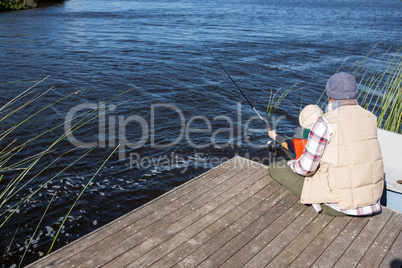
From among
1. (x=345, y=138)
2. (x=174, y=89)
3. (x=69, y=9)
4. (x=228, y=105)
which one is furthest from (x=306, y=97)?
(x=69, y=9)

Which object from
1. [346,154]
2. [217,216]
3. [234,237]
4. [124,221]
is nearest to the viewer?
[346,154]

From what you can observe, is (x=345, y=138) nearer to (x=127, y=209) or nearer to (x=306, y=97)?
(x=127, y=209)

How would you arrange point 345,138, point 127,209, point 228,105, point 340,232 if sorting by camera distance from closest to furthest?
point 345,138 → point 340,232 → point 127,209 → point 228,105

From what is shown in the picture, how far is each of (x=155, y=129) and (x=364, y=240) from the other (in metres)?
5.13

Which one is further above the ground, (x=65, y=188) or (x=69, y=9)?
(x=69, y=9)

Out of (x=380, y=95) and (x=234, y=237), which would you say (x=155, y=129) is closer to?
(x=380, y=95)

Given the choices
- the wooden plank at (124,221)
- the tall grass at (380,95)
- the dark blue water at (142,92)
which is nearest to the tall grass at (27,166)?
the dark blue water at (142,92)

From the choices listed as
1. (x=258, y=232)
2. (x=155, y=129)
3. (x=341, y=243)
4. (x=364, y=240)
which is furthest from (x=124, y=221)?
(x=155, y=129)

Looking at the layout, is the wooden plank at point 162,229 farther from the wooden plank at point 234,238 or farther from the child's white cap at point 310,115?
the child's white cap at point 310,115

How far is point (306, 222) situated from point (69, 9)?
2564 centimetres

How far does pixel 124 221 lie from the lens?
12.1 feet

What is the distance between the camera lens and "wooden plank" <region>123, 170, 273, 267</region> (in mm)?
3232

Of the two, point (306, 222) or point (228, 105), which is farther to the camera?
point (228, 105)

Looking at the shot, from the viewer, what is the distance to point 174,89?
10.2m
